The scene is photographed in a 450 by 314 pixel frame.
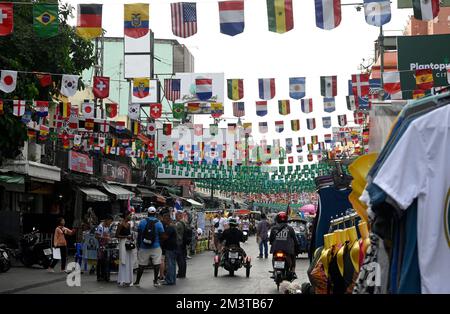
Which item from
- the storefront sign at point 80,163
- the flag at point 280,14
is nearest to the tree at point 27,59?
the storefront sign at point 80,163

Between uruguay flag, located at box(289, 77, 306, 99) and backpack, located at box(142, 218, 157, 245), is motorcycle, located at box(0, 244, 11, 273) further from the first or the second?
uruguay flag, located at box(289, 77, 306, 99)

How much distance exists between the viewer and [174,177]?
5100cm

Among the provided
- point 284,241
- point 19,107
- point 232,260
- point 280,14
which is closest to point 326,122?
point 232,260

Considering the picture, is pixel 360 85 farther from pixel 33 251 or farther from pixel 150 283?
pixel 33 251

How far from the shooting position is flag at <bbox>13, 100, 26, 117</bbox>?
851 inches

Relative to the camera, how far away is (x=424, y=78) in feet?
70.4

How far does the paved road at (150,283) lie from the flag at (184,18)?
5.88 meters

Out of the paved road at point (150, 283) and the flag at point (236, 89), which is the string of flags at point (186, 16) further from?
the flag at point (236, 89)

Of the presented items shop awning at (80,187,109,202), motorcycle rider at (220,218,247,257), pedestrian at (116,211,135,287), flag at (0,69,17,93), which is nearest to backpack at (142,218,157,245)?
pedestrian at (116,211,135,287)

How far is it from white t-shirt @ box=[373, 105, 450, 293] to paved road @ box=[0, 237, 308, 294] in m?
10.5

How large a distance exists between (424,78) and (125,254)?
33.8ft
